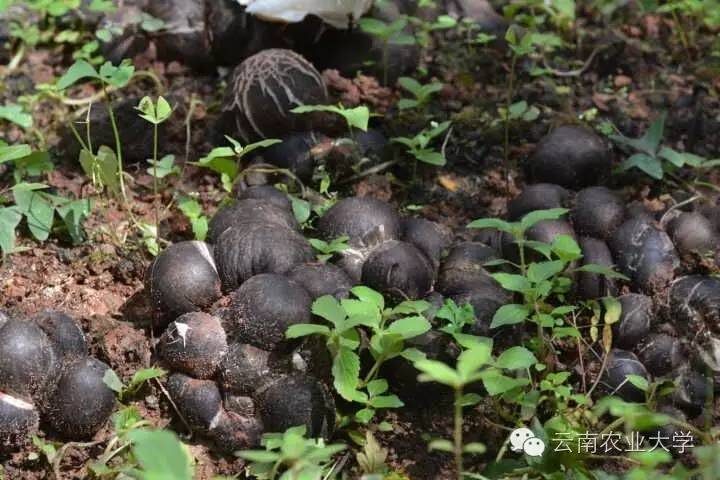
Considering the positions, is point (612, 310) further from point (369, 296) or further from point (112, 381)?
point (112, 381)

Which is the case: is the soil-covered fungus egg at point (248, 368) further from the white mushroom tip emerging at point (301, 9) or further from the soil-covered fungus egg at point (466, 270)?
the white mushroom tip emerging at point (301, 9)

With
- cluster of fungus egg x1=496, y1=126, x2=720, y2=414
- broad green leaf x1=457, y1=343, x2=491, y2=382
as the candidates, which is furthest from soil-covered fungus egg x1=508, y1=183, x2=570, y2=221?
broad green leaf x1=457, y1=343, x2=491, y2=382

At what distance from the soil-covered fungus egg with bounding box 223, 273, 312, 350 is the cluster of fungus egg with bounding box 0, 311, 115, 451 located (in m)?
0.50

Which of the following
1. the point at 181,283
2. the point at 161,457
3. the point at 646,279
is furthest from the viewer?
the point at 646,279

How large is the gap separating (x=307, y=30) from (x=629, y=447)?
8.40ft

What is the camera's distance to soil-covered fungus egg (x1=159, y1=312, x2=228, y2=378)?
3.07m

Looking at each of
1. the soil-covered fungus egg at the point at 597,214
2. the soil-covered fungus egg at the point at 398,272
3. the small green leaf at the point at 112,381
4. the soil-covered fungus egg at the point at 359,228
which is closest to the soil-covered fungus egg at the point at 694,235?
the soil-covered fungus egg at the point at 597,214

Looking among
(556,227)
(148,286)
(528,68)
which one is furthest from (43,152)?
(528,68)

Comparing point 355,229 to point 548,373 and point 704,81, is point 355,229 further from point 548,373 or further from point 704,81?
point 704,81

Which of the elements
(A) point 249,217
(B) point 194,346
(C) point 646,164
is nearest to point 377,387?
(B) point 194,346

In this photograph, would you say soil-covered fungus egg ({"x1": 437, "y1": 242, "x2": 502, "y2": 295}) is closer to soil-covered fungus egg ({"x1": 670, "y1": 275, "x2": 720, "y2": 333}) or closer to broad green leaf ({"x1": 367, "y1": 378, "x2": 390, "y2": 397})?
broad green leaf ({"x1": 367, "y1": 378, "x2": 390, "y2": 397})

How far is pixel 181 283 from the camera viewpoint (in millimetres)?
3170

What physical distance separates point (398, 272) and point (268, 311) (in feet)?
1.73

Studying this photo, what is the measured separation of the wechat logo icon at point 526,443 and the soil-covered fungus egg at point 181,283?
1147 mm
